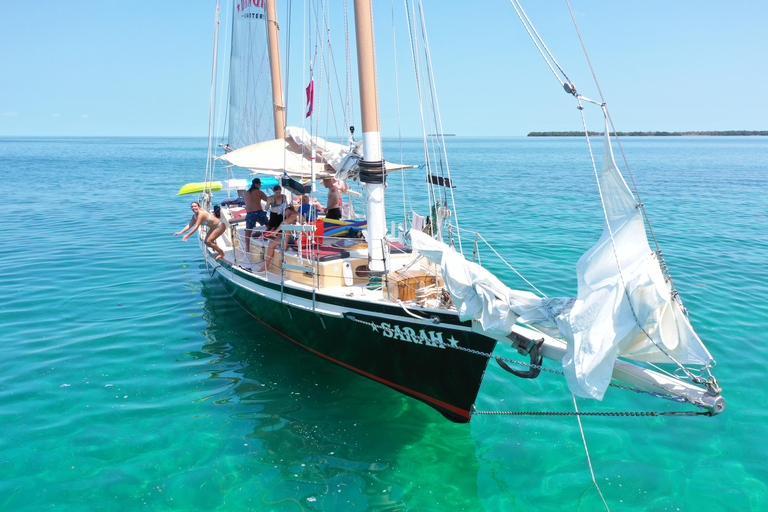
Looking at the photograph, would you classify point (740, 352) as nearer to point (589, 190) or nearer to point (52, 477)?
point (52, 477)

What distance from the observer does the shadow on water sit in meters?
6.71

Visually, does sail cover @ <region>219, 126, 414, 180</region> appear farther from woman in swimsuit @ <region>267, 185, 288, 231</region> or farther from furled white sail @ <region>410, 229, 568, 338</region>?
furled white sail @ <region>410, 229, 568, 338</region>

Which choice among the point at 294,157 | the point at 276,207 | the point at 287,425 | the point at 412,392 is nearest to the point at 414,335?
the point at 412,392

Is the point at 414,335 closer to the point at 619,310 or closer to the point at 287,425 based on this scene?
the point at 287,425

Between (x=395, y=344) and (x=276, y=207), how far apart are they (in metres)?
5.77

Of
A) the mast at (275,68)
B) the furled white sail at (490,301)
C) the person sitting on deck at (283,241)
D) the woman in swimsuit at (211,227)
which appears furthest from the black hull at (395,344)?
the mast at (275,68)

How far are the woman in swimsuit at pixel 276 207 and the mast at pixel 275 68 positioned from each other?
11.7ft

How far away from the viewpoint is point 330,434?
7859 mm

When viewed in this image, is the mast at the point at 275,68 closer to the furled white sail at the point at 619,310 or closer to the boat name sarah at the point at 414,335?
the boat name sarah at the point at 414,335

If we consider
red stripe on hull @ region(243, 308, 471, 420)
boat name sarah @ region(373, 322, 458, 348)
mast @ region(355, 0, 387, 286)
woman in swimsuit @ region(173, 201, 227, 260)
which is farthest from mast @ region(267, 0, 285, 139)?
boat name sarah @ region(373, 322, 458, 348)

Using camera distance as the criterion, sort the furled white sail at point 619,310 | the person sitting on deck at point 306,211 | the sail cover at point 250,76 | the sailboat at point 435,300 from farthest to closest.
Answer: the sail cover at point 250,76 < the person sitting on deck at point 306,211 < the sailboat at point 435,300 < the furled white sail at point 619,310

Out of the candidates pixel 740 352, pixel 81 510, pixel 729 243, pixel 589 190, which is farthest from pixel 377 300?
pixel 589 190

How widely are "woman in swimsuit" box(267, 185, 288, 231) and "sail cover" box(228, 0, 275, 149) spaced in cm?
483

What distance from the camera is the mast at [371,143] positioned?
314 inches
